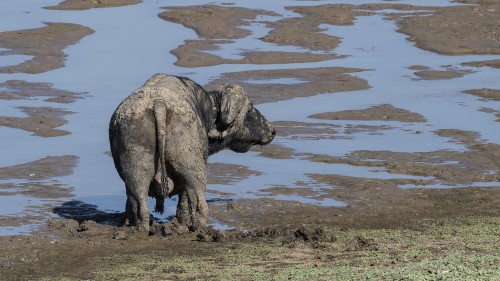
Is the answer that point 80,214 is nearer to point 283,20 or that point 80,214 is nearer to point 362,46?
point 362,46

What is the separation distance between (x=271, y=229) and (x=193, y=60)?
14404mm

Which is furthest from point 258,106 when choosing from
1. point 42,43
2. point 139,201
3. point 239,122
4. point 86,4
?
point 86,4

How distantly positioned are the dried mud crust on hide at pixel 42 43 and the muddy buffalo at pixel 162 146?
40.0 ft

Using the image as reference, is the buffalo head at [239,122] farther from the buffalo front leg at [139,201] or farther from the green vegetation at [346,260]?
the green vegetation at [346,260]

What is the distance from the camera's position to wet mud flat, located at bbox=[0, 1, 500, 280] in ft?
43.8

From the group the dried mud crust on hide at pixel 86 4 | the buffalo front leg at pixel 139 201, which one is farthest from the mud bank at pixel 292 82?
the dried mud crust on hide at pixel 86 4

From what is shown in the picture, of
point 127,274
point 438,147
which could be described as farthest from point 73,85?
point 127,274

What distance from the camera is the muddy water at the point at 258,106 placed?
17.7 metres

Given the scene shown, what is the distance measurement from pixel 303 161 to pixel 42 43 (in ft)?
40.5

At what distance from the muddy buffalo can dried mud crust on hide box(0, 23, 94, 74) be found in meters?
12.2

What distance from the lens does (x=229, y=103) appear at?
15883 mm

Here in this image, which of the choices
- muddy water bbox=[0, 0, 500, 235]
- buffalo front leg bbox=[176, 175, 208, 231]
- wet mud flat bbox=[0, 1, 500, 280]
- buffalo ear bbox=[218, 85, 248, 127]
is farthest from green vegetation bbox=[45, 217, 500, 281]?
muddy water bbox=[0, 0, 500, 235]

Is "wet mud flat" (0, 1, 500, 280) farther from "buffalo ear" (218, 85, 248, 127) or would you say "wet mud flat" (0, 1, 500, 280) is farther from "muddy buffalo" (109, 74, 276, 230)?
"buffalo ear" (218, 85, 248, 127)

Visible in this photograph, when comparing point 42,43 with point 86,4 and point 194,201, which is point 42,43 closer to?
point 86,4
